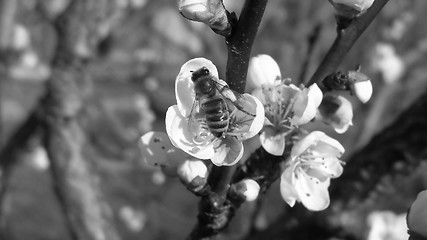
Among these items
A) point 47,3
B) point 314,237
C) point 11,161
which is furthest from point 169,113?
point 47,3

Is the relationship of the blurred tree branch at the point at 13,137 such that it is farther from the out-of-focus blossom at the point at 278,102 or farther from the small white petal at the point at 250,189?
the small white petal at the point at 250,189

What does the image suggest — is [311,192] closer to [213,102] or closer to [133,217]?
[213,102]

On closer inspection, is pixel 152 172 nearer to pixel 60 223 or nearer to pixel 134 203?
pixel 134 203

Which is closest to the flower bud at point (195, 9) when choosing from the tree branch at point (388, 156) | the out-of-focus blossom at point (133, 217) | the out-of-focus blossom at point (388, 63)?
the tree branch at point (388, 156)

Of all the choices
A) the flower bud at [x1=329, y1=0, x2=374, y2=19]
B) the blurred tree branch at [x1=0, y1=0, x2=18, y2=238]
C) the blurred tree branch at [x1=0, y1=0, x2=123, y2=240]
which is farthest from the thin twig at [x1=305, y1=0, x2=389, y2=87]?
the blurred tree branch at [x1=0, y1=0, x2=18, y2=238]

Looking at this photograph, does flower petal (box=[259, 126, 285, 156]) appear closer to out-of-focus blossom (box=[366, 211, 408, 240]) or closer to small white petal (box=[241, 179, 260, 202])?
small white petal (box=[241, 179, 260, 202])

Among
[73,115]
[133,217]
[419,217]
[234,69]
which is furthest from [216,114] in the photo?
[133,217]
